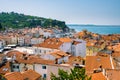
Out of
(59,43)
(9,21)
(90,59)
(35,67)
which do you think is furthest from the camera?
(9,21)

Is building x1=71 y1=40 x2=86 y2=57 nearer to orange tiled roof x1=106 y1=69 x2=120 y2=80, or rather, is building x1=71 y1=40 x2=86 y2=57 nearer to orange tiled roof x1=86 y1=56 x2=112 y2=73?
orange tiled roof x1=86 y1=56 x2=112 y2=73

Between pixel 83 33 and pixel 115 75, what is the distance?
90867mm

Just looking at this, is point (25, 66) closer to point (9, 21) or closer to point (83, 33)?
point (83, 33)

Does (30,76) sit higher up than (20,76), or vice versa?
(20,76)

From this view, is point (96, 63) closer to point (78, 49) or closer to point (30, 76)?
point (30, 76)

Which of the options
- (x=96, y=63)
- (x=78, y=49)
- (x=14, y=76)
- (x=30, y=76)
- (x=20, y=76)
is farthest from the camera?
(x=78, y=49)

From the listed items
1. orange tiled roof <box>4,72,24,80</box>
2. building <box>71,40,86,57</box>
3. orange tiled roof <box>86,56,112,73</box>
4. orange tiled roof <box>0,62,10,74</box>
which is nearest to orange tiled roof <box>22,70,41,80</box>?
orange tiled roof <box>4,72,24,80</box>

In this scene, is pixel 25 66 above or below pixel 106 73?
below

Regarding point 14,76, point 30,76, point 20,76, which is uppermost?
point 14,76

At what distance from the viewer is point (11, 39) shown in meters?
105

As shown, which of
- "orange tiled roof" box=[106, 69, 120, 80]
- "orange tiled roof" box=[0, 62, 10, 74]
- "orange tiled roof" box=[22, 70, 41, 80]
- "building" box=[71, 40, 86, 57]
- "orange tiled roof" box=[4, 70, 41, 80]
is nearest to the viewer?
"orange tiled roof" box=[106, 69, 120, 80]

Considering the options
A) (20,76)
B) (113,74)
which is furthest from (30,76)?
(113,74)

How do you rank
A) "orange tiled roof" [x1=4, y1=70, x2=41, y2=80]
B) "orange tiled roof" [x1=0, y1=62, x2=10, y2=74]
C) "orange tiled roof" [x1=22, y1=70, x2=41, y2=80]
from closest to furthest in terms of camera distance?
"orange tiled roof" [x1=4, y1=70, x2=41, y2=80]
"orange tiled roof" [x1=22, y1=70, x2=41, y2=80]
"orange tiled roof" [x1=0, y1=62, x2=10, y2=74]

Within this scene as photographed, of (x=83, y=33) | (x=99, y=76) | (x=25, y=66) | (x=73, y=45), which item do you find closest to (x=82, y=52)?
(x=73, y=45)
